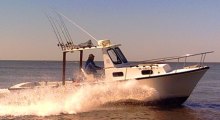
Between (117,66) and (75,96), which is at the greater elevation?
(117,66)

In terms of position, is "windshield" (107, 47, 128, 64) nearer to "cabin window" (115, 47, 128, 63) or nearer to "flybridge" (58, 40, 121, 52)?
"cabin window" (115, 47, 128, 63)

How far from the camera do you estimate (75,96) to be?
60.6ft

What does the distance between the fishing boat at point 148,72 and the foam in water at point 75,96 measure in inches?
13.3

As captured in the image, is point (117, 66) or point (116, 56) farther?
point (116, 56)

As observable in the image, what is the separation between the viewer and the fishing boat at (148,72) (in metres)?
18.1

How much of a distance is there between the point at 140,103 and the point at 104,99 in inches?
69.8

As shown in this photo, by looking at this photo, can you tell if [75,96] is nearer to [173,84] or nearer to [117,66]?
[117,66]

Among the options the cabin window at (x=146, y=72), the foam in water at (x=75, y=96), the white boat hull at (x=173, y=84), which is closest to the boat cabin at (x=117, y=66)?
the cabin window at (x=146, y=72)

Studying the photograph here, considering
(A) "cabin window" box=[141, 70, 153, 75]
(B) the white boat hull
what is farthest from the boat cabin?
(B) the white boat hull

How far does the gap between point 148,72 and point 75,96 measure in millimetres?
3579

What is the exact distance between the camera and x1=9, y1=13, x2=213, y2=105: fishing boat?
711 inches

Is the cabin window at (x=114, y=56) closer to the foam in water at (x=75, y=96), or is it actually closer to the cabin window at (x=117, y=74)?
the cabin window at (x=117, y=74)

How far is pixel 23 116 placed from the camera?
1694 cm

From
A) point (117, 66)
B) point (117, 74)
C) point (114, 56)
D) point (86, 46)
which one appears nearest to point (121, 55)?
point (114, 56)
